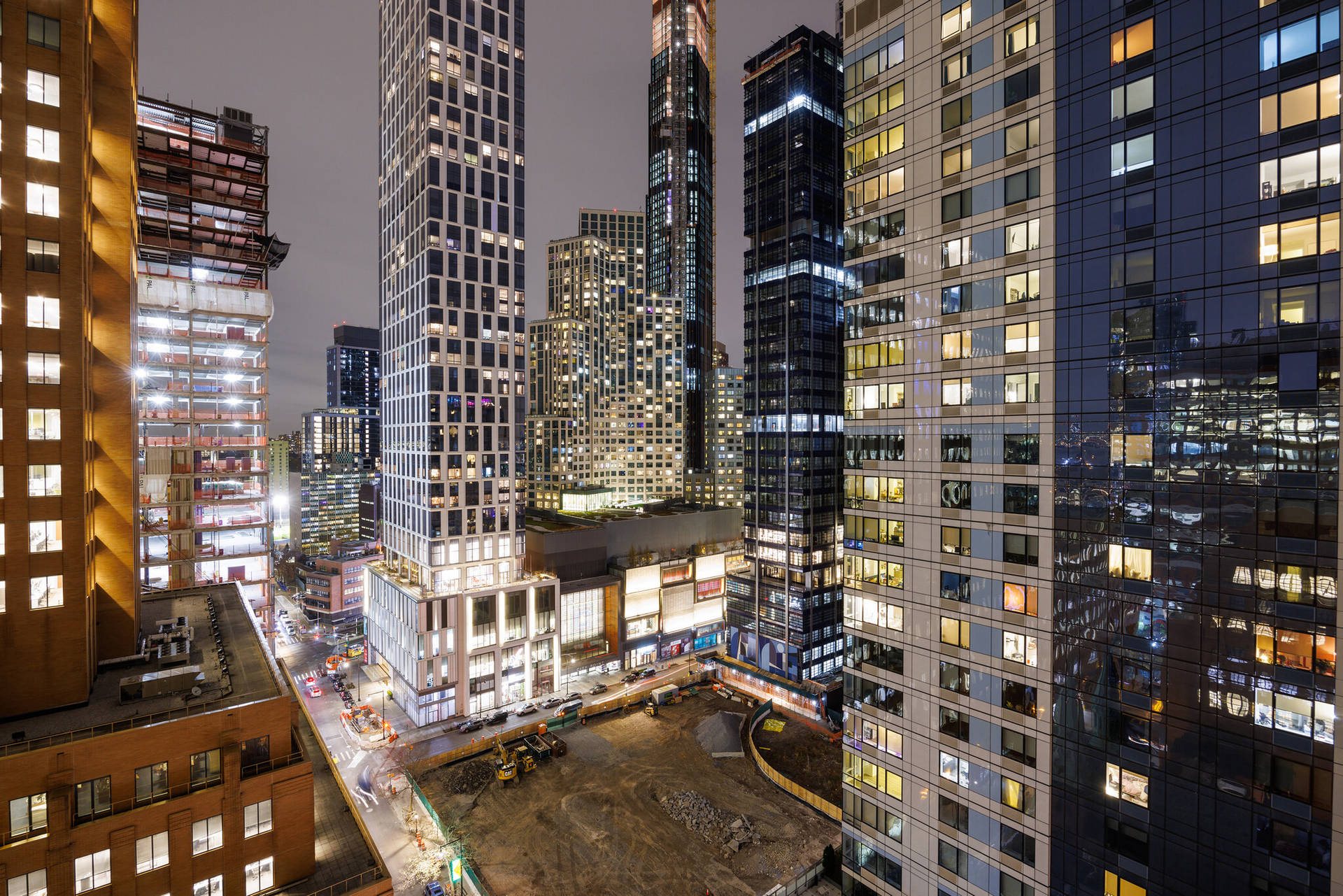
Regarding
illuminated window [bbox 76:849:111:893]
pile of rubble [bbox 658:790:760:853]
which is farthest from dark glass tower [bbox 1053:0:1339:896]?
illuminated window [bbox 76:849:111:893]

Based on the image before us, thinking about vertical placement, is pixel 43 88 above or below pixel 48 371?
above

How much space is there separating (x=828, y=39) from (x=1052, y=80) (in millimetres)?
69626

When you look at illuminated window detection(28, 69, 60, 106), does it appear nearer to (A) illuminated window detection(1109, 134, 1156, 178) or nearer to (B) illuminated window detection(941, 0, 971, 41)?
(B) illuminated window detection(941, 0, 971, 41)

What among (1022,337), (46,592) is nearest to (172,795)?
(46,592)

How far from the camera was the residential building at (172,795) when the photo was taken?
81.2 feet

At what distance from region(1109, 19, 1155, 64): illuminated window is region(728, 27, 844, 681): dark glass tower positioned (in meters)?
54.4

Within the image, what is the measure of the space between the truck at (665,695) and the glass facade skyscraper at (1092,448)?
135ft

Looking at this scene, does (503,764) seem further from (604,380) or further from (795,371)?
(604,380)

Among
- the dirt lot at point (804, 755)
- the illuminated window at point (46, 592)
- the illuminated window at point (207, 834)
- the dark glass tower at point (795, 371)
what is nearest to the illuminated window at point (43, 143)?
the illuminated window at point (46, 592)

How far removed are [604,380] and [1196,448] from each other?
511 ft

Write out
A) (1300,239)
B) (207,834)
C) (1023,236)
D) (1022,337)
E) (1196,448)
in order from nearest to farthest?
1. (1300,239)
2. (1196,448)
3. (207,834)
4. (1022,337)
5. (1023,236)

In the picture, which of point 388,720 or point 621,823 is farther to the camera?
point 388,720

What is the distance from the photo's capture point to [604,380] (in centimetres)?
17112

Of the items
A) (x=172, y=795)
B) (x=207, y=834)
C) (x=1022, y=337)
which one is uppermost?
(x=1022, y=337)
